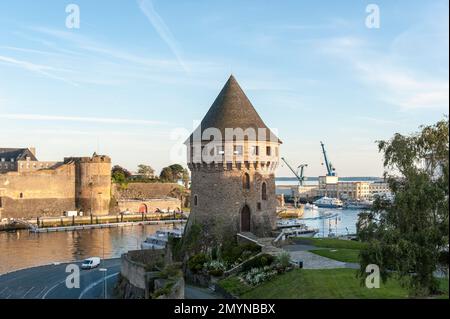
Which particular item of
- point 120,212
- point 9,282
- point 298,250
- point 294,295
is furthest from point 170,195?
point 294,295

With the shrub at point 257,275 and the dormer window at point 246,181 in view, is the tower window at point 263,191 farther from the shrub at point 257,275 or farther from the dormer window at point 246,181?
the shrub at point 257,275

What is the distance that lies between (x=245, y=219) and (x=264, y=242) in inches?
127

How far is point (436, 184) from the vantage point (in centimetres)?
1823

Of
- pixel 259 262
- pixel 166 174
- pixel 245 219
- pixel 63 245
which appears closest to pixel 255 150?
pixel 245 219

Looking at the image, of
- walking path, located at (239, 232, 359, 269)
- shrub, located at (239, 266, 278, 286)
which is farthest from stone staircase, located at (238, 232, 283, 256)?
shrub, located at (239, 266, 278, 286)

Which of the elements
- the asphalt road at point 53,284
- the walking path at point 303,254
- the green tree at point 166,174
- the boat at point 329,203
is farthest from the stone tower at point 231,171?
the boat at point 329,203

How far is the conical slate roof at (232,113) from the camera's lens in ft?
118

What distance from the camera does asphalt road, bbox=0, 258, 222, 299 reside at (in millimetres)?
35562

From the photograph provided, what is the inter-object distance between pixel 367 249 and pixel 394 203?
2.05m

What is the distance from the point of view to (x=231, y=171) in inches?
1396

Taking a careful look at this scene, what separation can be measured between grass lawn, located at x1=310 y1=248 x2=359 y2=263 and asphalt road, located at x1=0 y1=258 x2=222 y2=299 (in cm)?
732

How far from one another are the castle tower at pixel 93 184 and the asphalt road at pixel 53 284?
44.5m

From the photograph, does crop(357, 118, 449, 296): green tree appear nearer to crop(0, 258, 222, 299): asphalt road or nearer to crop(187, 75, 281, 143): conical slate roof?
crop(0, 258, 222, 299): asphalt road
